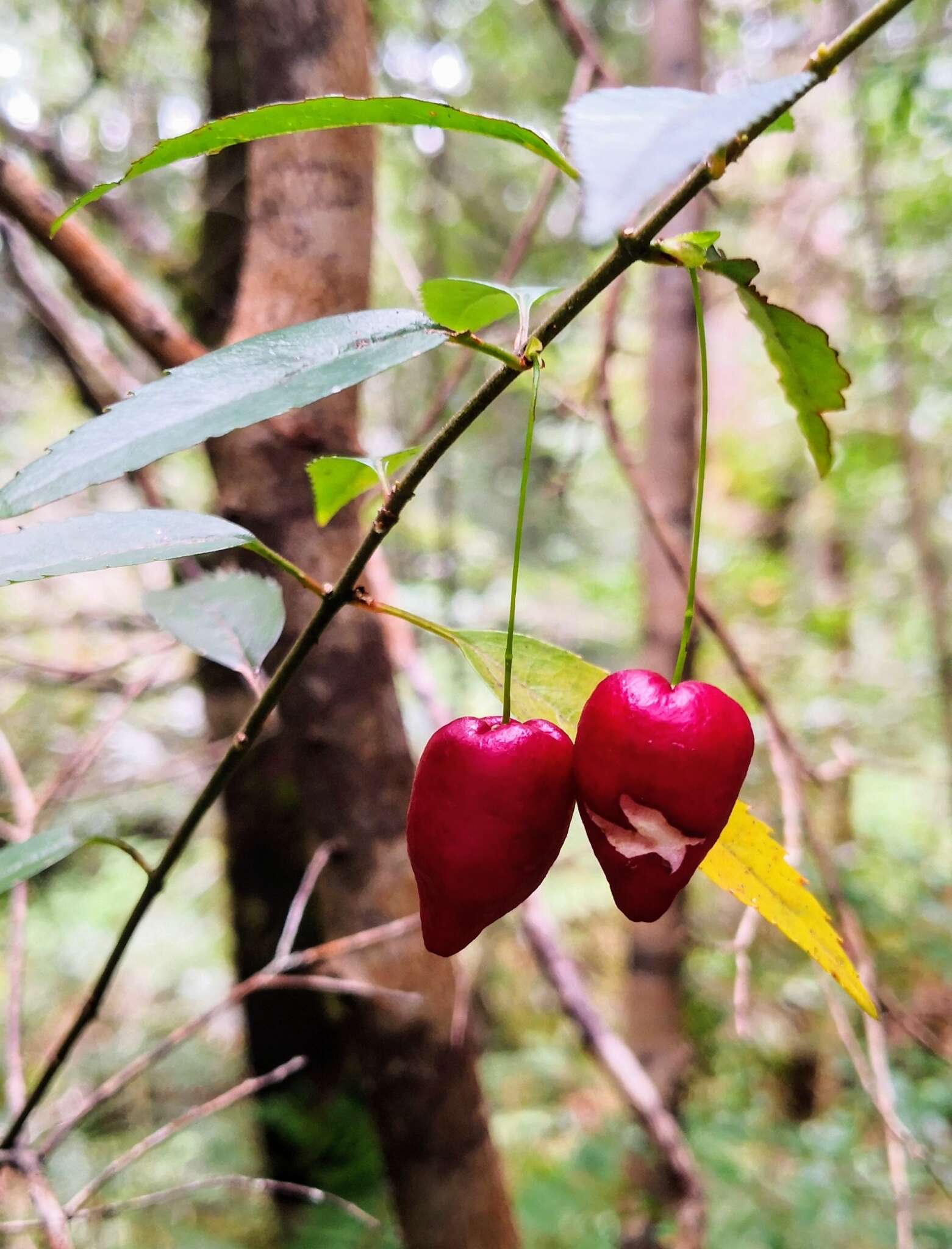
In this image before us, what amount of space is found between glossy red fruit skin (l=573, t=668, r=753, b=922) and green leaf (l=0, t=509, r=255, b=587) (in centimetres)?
22

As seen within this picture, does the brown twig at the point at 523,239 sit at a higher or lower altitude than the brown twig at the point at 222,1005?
higher

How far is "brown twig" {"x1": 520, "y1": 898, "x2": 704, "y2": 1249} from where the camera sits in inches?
41.6

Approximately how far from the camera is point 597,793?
401mm

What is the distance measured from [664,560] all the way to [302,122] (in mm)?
1568

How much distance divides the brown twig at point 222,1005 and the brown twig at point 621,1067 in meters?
0.24

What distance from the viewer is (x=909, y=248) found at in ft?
9.98

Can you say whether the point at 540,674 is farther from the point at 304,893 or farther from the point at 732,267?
the point at 304,893

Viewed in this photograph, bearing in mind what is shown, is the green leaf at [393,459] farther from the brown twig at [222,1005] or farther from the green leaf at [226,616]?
the brown twig at [222,1005]

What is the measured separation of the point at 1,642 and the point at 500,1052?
2268 millimetres

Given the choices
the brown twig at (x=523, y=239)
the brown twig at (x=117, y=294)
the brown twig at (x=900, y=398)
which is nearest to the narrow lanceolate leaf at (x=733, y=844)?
the brown twig at (x=117, y=294)

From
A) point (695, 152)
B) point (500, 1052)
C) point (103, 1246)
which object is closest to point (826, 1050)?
point (500, 1052)

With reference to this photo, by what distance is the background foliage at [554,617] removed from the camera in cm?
184

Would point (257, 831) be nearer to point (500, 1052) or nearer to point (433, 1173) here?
point (433, 1173)

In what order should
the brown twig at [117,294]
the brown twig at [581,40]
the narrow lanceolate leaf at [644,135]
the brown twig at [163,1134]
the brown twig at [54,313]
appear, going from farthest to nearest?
the brown twig at [581,40] < the brown twig at [54,313] < the brown twig at [117,294] < the brown twig at [163,1134] < the narrow lanceolate leaf at [644,135]
